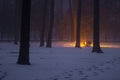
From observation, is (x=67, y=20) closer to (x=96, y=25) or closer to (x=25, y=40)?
(x=96, y=25)

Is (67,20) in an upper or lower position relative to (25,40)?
upper

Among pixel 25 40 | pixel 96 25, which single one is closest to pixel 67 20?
pixel 96 25

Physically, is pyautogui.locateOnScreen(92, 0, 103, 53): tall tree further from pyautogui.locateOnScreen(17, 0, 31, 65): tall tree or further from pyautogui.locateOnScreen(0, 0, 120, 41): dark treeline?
pyautogui.locateOnScreen(0, 0, 120, 41): dark treeline

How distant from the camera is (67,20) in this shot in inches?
2035

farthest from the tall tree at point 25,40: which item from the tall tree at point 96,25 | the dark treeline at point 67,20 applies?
the dark treeline at point 67,20

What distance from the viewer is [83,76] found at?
13594 mm

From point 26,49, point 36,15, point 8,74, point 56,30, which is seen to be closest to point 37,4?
point 36,15

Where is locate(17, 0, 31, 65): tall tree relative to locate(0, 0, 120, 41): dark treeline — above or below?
below

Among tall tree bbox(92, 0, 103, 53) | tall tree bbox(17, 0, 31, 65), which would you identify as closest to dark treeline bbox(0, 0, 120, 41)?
tall tree bbox(92, 0, 103, 53)

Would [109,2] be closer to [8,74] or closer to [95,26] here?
[95,26]

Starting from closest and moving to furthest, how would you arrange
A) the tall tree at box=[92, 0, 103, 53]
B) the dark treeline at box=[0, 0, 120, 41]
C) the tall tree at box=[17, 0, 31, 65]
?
the tall tree at box=[17, 0, 31, 65] < the tall tree at box=[92, 0, 103, 53] < the dark treeline at box=[0, 0, 120, 41]

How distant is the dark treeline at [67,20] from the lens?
4878 centimetres

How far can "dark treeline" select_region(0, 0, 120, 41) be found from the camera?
160ft

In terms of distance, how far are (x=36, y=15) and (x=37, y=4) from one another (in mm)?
1653
